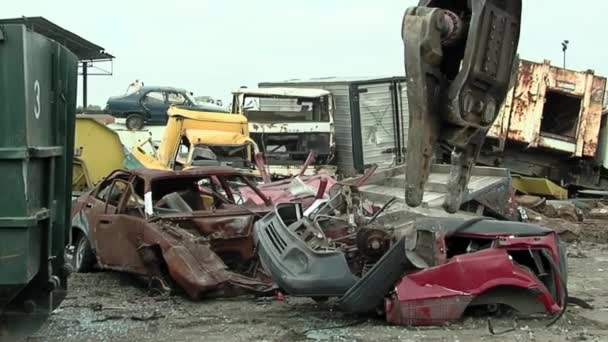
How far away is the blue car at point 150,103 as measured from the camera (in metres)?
28.1

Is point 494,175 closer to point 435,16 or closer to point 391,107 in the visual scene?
point 435,16

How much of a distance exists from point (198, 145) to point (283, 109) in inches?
170

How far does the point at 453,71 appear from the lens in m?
3.78

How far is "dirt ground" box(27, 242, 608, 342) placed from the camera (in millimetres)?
6133

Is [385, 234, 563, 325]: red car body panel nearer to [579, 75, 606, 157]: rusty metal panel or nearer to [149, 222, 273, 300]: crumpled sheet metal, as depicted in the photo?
[149, 222, 273, 300]: crumpled sheet metal

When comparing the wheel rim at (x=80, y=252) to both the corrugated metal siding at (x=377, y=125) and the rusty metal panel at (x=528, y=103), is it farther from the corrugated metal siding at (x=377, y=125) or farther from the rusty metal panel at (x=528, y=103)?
the corrugated metal siding at (x=377, y=125)

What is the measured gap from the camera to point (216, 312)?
725 centimetres

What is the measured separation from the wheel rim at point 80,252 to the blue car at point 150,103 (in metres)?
18.0

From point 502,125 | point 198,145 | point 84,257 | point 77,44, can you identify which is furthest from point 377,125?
point 77,44

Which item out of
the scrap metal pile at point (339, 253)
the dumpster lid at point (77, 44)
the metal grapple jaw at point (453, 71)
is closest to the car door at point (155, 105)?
the dumpster lid at point (77, 44)

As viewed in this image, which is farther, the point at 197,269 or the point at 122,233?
the point at 122,233

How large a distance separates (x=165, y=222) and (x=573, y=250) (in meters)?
6.66

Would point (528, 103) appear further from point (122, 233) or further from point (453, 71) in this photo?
point (453, 71)

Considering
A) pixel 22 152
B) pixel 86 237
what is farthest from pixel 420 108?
pixel 86 237
